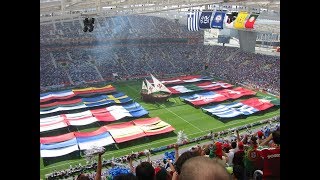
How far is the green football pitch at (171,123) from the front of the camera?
965cm

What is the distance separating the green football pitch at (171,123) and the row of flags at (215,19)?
345 cm

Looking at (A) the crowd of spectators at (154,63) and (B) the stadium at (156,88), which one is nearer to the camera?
(B) the stadium at (156,88)

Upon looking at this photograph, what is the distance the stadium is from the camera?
900cm

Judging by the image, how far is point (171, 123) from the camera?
1311cm

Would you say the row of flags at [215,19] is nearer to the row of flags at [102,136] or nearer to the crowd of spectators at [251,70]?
the crowd of spectators at [251,70]

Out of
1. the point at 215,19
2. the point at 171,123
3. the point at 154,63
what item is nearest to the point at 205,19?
the point at 215,19

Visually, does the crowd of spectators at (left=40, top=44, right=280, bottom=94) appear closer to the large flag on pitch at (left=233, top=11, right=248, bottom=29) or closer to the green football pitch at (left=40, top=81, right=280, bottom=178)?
the green football pitch at (left=40, top=81, right=280, bottom=178)

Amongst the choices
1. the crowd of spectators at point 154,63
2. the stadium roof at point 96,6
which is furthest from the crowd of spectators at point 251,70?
the stadium roof at point 96,6

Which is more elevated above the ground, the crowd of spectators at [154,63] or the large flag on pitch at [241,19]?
the large flag on pitch at [241,19]

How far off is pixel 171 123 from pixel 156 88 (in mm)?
3053

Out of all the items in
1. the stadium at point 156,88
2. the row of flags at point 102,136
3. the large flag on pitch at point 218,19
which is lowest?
the row of flags at point 102,136

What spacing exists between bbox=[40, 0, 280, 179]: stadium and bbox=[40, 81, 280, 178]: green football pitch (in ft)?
0.12

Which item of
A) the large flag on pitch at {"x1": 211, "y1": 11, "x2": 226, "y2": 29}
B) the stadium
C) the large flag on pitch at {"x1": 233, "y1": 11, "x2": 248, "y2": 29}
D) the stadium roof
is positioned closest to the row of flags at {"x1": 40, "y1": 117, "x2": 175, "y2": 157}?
the stadium

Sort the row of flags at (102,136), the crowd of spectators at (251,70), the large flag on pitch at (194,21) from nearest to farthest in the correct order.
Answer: the row of flags at (102,136) < the large flag on pitch at (194,21) < the crowd of spectators at (251,70)
